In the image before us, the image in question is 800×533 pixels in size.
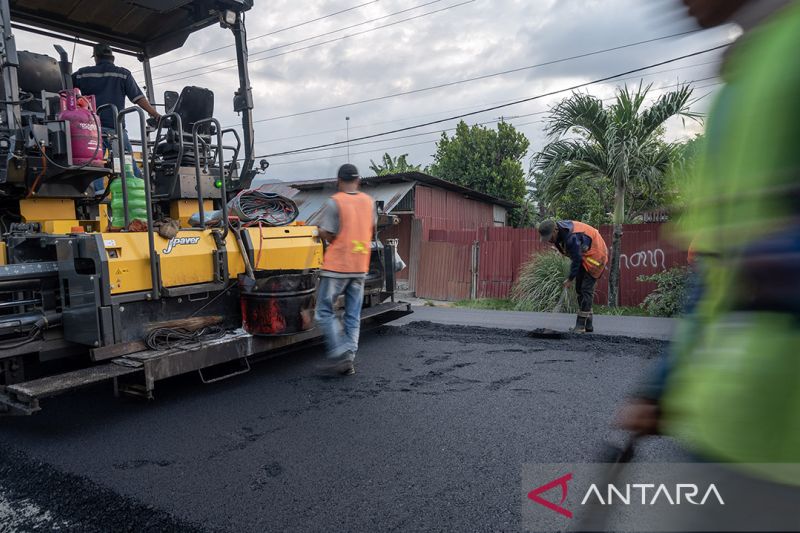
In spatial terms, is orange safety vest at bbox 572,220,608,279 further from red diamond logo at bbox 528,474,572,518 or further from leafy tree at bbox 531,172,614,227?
red diamond logo at bbox 528,474,572,518

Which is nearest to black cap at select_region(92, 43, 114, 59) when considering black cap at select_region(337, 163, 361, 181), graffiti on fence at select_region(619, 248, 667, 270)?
black cap at select_region(337, 163, 361, 181)

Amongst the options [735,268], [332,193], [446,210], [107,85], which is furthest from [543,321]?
[446,210]

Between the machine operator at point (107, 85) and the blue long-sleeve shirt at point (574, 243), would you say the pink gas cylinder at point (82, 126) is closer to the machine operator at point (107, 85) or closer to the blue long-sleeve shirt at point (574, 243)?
the machine operator at point (107, 85)

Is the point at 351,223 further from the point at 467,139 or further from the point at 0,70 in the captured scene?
the point at 467,139

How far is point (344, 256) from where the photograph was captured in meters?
4.42

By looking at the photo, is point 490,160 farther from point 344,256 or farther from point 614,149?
point 344,256

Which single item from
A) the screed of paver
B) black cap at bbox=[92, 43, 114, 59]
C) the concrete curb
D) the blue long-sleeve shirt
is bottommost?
the concrete curb

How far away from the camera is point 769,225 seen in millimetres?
994

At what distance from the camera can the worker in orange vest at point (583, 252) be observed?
6.75 m

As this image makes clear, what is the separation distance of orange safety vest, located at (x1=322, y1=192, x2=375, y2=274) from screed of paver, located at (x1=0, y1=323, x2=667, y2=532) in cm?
103

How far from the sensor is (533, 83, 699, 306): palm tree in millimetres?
9312

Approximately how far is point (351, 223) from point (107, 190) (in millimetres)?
2342

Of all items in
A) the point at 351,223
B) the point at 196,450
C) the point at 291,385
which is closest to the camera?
the point at 196,450

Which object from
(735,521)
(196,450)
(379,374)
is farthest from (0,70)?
(735,521)
